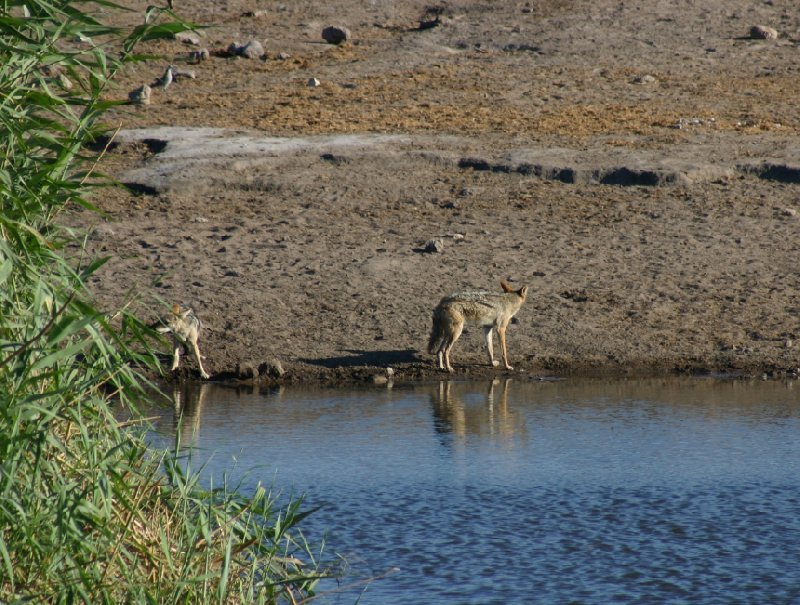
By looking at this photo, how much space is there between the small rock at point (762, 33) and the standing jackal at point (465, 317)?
15.0 metres

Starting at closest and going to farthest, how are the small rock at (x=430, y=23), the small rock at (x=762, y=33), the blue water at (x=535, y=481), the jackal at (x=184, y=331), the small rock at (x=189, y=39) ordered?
the blue water at (x=535, y=481) < the jackal at (x=184, y=331) < the small rock at (x=762, y=33) < the small rock at (x=189, y=39) < the small rock at (x=430, y=23)

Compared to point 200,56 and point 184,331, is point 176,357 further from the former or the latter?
point 200,56

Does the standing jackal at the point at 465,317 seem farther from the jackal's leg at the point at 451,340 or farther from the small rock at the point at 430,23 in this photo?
the small rock at the point at 430,23

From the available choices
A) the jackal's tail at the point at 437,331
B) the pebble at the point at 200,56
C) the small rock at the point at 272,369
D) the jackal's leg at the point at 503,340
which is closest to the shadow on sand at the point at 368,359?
the jackal's tail at the point at 437,331

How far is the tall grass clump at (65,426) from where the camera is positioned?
5.42 meters

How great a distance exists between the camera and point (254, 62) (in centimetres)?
2680

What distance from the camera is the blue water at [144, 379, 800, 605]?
320 inches

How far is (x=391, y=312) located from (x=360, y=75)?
1063cm

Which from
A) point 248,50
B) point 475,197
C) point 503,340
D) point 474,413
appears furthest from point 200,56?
point 474,413

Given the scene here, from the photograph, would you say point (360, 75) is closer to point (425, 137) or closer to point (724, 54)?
point (425, 137)

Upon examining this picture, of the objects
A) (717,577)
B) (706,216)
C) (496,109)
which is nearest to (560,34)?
(496,109)

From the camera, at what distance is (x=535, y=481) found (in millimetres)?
10430

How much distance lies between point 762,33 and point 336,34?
879 cm

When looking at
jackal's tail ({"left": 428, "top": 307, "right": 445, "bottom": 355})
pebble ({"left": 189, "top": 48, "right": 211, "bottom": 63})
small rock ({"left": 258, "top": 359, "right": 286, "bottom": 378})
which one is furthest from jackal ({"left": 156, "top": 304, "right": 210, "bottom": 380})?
pebble ({"left": 189, "top": 48, "right": 211, "bottom": 63})
